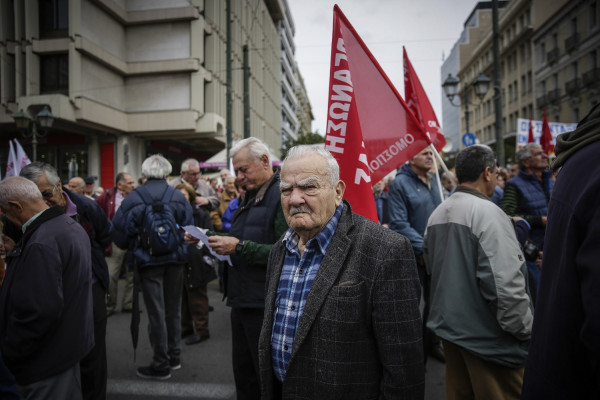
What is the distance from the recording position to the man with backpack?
405cm

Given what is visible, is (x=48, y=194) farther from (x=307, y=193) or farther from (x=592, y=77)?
(x=592, y=77)

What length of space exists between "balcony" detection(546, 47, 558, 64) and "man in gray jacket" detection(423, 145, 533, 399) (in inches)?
1815

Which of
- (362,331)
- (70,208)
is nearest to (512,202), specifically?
(362,331)

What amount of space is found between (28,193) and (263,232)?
146cm

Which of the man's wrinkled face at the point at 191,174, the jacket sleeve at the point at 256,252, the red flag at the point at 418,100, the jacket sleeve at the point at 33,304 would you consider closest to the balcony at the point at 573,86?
the red flag at the point at 418,100

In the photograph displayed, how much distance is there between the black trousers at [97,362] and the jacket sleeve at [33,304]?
84 centimetres

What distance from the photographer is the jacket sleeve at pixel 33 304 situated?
7.24 feet

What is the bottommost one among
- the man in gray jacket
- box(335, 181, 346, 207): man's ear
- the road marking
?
the road marking

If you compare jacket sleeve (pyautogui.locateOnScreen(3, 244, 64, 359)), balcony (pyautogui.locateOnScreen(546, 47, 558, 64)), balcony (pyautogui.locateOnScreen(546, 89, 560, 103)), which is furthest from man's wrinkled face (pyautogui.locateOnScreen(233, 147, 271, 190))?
balcony (pyautogui.locateOnScreen(546, 47, 558, 64))

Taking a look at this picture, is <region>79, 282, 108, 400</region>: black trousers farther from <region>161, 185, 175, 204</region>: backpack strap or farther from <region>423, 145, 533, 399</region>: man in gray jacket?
<region>423, 145, 533, 399</region>: man in gray jacket

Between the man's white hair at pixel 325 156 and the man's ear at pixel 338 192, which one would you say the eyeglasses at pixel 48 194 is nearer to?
the man's white hair at pixel 325 156

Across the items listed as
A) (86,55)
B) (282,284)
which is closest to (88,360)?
(282,284)

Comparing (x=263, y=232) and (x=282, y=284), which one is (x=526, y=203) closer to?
(x=263, y=232)

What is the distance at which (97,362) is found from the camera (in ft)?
10.3
